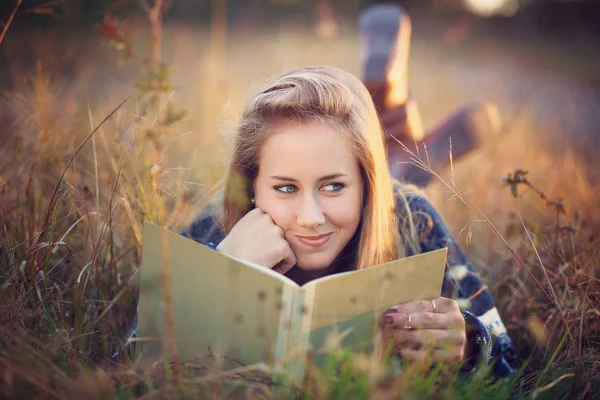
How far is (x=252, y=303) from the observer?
4.10ft

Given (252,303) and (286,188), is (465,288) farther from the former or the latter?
(252,303)

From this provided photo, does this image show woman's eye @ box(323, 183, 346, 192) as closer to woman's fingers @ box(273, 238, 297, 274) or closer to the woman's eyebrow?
the woman's eyebrow

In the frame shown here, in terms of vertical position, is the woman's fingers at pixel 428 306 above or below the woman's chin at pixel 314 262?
above

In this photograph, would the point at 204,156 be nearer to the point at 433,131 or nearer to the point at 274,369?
the point at 433,131

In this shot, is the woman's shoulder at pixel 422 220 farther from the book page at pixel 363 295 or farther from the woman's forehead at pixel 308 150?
the book page at pixel 363 295

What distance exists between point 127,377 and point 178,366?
20 centimetres

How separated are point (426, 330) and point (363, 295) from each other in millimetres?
271

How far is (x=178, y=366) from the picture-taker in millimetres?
1245

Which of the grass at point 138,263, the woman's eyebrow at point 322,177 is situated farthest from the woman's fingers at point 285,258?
the grass at point 138,263

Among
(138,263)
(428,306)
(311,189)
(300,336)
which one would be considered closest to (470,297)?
(428,306)

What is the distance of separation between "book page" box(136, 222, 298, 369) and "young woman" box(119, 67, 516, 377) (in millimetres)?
405

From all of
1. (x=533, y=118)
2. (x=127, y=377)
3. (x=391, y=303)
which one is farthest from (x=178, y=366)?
(x=533, y=118)

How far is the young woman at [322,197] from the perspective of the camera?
1763mm

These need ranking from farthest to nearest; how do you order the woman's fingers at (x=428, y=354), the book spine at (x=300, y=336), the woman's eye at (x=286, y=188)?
1. the woman's eye at (x=286, y=188)
2. the woman's fingers at (x=428, y=354)
3. the book spine at (x=300, y=336)
